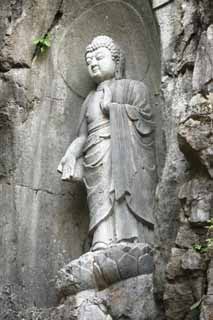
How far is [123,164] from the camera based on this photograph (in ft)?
26.9

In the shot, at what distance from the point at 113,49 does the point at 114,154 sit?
113 cm

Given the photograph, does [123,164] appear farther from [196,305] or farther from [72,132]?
[196,305]

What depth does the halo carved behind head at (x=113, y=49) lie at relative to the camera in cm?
880

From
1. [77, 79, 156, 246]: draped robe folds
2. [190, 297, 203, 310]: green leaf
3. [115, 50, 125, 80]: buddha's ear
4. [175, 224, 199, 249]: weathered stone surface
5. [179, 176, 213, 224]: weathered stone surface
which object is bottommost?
[190, 297, 203, 310]: green leaf

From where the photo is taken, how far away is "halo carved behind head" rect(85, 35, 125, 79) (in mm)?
8797

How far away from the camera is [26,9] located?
9.12 meters

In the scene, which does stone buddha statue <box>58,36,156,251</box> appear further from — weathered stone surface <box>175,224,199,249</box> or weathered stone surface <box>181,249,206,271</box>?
weathered stone surface <box>181,249,206,271</box>

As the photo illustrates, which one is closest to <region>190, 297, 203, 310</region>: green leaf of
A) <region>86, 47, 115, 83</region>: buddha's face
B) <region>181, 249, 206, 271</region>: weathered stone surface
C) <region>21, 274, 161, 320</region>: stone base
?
<region>181, 249, 206, 271</region>: weathered stone surface

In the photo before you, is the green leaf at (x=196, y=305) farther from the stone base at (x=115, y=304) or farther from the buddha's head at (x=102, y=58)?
the buddha's head at (x=102, y=58)

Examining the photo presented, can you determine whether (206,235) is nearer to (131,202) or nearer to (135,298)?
(135,298)

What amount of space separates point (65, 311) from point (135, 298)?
26.0 inches

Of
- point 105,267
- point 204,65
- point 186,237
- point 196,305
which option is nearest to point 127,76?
point 204,65

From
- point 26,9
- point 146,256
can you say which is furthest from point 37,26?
point 146,256

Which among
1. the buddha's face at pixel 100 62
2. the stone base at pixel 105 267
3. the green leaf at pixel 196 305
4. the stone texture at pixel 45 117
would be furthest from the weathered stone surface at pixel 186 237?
the buddha's face at pixel 100 62
